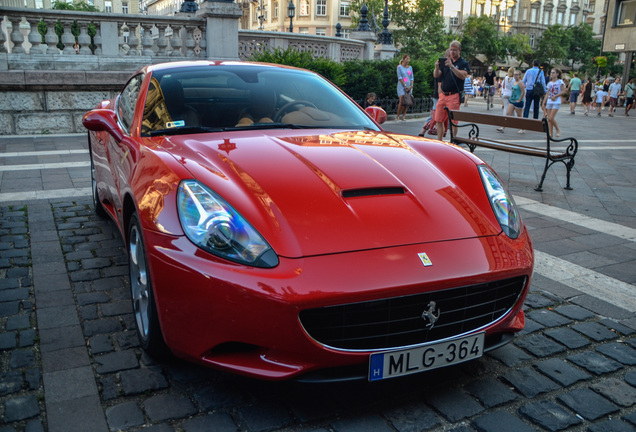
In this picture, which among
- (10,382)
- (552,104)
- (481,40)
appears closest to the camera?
(10,382)

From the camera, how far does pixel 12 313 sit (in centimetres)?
342

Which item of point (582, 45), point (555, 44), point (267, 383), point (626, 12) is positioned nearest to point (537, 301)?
point (267, 383)

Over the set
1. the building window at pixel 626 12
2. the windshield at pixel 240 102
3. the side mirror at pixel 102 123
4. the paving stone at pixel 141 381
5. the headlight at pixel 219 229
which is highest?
the building window at pixel 626 12

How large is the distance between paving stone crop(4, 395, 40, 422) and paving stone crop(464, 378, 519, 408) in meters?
1.85

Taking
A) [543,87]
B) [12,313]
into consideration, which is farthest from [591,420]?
[543,87]

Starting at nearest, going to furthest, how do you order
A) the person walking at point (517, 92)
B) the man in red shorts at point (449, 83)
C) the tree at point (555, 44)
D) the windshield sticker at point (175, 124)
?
the windshield sticker at point (175, 124)
the man in red shorts at point (449, 83)
the person walking at point (517, 92)
the tree at point (555, 44)

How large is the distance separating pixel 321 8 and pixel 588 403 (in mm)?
77807

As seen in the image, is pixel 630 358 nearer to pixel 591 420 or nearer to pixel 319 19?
pixel 591 420

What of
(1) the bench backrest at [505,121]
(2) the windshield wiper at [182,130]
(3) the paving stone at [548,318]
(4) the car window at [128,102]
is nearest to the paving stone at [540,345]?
(3) the paving stone at [548,318]

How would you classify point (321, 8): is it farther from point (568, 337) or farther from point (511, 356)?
point (511, 356)

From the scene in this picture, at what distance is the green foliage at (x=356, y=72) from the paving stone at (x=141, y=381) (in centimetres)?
1175

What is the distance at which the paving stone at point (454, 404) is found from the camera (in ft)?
8.09

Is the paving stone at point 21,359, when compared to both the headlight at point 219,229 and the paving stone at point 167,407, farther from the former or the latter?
the headlight at point 219,229

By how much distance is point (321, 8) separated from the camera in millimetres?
75500
